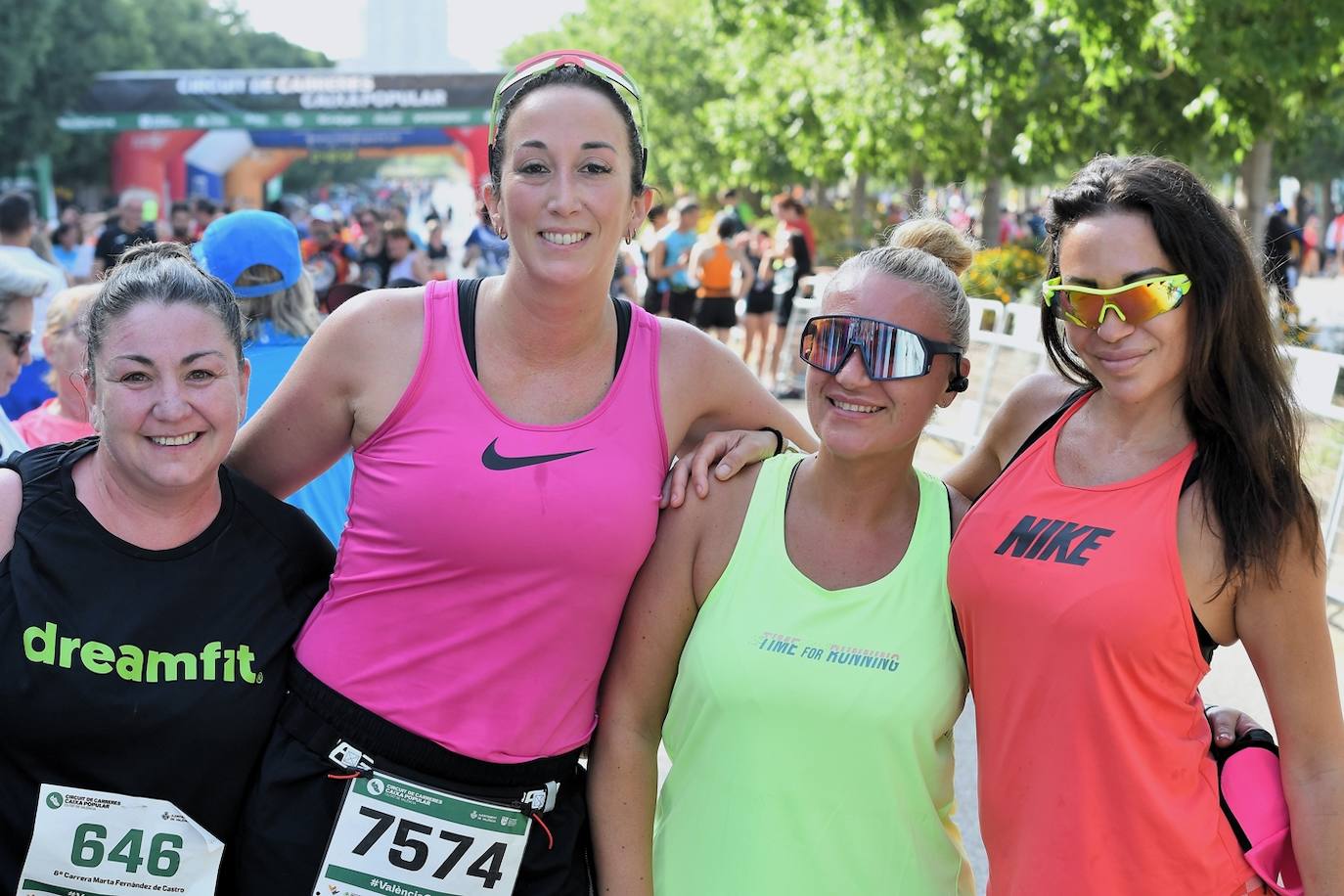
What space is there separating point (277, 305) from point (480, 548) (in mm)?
2438

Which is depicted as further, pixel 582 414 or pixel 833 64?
pixel 833 64

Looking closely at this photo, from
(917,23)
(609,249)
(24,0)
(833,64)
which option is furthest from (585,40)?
(609,249)

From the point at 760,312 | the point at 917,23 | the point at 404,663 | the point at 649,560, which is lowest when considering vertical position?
the point at 760,312

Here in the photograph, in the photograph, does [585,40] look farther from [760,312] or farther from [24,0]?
[760,312]

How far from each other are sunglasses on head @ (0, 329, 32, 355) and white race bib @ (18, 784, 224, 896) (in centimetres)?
236

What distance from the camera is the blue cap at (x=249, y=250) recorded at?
4523mm

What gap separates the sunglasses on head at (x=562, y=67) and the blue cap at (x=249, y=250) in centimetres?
203

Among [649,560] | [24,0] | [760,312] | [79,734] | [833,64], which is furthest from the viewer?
[24,0]

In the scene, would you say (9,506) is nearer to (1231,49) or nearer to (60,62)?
(1231,49)

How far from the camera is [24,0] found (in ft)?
122

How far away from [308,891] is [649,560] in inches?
33.7

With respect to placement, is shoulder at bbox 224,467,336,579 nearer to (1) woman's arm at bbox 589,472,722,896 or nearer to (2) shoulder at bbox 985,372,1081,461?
(1) woman's arm at bbox 589,472,722,896

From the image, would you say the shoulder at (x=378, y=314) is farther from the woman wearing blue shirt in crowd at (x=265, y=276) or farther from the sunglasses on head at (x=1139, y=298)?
the woman wearing blue shirt in crowd at (x=265, y=276)

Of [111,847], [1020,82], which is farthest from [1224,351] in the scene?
[1020,82]
